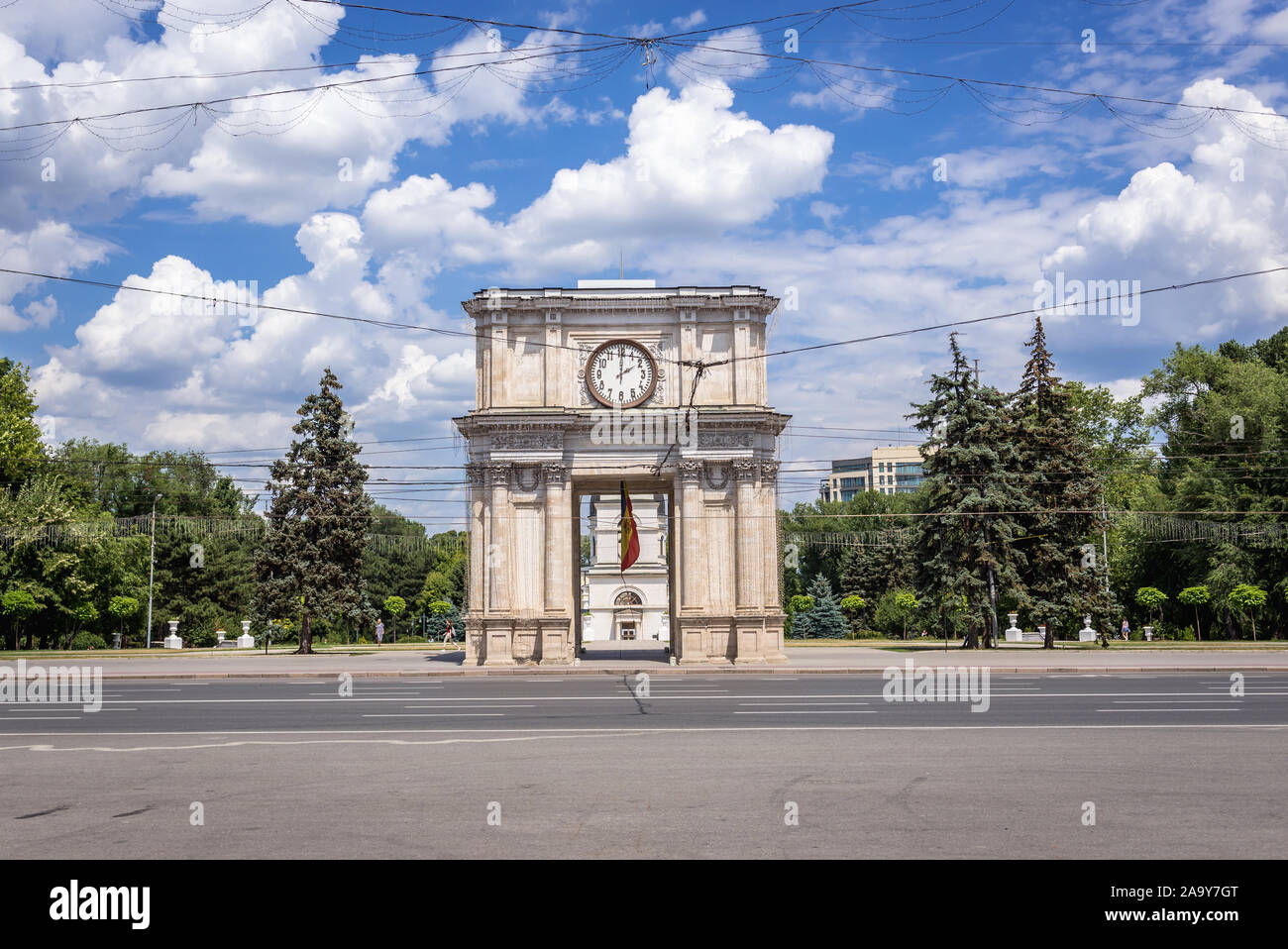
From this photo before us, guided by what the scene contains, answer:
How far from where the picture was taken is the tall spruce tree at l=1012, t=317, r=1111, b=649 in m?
49.7

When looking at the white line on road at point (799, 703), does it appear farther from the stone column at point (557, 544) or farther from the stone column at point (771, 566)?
the stone column at point (557, 544)

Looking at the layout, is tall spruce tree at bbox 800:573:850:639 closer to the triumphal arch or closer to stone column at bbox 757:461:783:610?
stone column at bbox 757:461:783:610

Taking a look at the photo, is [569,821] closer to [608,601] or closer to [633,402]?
[633,402]

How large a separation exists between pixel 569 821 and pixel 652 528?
70.6 meters

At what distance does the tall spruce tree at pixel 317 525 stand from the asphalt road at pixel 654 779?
3264 cm

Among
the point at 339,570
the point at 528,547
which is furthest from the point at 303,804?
the point at 339,570

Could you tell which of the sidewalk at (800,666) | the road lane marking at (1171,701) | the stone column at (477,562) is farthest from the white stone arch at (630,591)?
the road lane marking at (1171,701)

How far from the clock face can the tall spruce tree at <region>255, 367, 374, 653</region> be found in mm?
20954

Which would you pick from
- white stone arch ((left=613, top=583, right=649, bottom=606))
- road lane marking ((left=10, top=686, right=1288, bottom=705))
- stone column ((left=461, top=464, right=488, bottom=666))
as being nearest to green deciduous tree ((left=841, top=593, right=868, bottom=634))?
white stone arch ((left=613, top=583, right=649, bottom=606))

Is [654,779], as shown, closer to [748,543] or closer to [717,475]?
[748,543]

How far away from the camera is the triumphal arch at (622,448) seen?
3719 cm

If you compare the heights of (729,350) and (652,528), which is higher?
(729,350)

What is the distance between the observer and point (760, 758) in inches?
507

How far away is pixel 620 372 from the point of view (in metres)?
38.4
